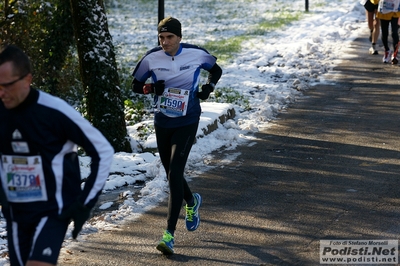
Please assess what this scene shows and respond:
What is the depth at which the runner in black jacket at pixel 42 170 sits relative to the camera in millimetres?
4172

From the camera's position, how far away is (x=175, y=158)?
21.0 feet

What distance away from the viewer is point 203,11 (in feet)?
92.8

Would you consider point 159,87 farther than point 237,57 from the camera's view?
No

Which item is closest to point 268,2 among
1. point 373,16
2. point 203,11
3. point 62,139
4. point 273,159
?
point 203,11

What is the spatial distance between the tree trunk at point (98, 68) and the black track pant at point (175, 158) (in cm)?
320

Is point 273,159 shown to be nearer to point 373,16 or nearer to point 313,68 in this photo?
point 313,68

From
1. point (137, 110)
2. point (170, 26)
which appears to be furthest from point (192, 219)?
point (137, 110)

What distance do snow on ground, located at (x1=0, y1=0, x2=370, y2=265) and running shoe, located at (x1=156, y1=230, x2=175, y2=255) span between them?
1.02m

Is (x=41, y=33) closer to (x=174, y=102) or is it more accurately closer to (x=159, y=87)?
(x=159, y=87)

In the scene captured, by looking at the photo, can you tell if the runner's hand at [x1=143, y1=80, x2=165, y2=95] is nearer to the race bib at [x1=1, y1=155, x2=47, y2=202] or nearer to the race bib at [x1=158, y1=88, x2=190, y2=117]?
the race bib at [x1=158, y1=88, x2=190, y2=117]

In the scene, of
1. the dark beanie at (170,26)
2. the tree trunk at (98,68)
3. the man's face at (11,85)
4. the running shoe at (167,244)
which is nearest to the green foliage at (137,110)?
the tree trunk at (98,68)

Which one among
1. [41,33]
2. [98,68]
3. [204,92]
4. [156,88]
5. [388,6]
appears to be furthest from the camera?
[388,6]

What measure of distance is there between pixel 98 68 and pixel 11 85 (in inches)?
223

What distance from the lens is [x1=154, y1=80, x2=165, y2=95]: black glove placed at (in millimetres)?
6684
